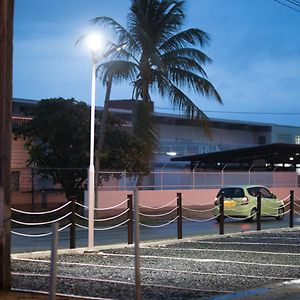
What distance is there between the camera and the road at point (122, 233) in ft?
54.9

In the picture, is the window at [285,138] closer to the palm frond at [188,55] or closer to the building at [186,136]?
the building at [186,136]

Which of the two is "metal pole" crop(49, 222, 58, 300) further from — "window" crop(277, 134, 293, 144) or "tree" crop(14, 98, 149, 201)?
"window" crop(277, 134, 293, 144)

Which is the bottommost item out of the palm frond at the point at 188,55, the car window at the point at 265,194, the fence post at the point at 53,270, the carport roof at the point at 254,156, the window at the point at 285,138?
the car window at the point at 265,194

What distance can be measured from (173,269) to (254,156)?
3582 cm

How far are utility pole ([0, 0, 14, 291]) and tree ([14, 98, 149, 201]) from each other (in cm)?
1896

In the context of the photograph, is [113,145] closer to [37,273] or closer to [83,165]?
[83,165]

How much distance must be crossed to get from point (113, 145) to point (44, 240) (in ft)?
36.9

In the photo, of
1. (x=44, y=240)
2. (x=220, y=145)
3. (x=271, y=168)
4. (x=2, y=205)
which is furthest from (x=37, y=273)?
(x=220, y=145)

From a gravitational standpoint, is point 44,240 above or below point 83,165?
below

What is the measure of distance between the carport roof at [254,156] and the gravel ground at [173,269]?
85.5ft

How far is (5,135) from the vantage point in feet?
28.1

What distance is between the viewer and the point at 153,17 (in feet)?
88.6

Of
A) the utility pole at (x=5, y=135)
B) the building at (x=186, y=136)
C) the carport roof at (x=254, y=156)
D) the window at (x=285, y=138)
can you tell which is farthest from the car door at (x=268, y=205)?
the window at (x=285, y=138)

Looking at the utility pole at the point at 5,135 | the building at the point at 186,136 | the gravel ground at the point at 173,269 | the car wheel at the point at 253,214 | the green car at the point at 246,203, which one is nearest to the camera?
the utility pole at the point at 5,135
